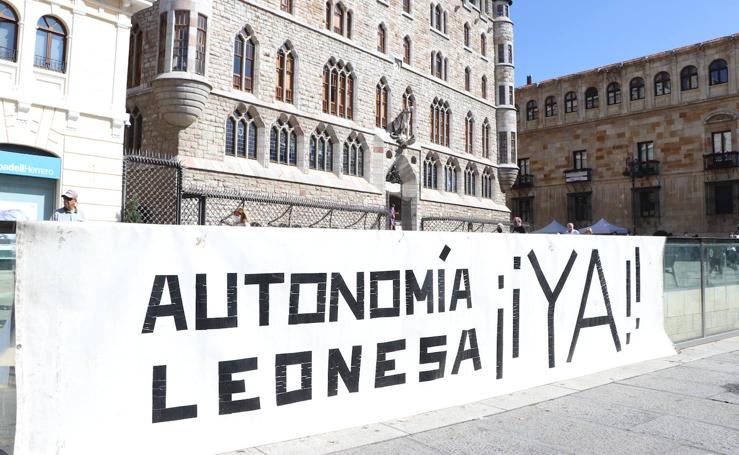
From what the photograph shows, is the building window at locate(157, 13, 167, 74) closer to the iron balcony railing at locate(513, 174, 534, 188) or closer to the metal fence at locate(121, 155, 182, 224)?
the metal fence at locate(121, 155, 182, 224)

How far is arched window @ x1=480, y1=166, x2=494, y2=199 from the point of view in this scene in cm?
3516

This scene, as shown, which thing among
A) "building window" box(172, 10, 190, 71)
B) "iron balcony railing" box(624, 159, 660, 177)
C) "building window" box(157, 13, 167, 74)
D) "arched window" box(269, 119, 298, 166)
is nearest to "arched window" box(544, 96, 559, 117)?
"iron balcony railing" box(624, 159, 660, 177)

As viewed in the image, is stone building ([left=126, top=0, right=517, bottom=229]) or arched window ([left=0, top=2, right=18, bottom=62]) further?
stone building ([left=126, top=0, right=517, bottom=229])

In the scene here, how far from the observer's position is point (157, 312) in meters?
3.50

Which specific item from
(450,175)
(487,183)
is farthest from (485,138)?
(450,175)

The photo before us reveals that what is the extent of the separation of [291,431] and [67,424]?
149 centimetres

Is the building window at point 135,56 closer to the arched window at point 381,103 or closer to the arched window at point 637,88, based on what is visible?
the arched window at point 381,103

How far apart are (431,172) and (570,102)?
18365mm

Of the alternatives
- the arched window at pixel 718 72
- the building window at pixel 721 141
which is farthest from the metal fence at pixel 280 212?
the arched window at pixel 718 72

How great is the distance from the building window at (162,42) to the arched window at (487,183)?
2201 centimetres

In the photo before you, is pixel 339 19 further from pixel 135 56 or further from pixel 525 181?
pixel 525 181

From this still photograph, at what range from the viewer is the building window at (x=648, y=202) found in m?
37.3

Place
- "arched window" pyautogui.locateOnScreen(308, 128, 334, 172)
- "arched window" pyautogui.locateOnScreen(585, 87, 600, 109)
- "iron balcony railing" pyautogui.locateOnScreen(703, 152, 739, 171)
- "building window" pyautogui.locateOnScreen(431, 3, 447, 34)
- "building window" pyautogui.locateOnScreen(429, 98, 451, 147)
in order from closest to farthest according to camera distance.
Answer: "arched window" pyautogui.locateOnScreen(308, 128, 334, 172)
"building window" pyautogui.locateOnScreen(429, 98, 451, 147)
"building window" pyautogui.locateOnScreen(431, 3, 447, 34)
"iron balcony railing" pyautogui.locateOnScreen(703, 152, 739, 171)
"arched window" pyautogui.locateOnScreen(585, 87, 600, 109)

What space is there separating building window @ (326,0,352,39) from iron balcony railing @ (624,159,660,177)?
23654 millimetres
